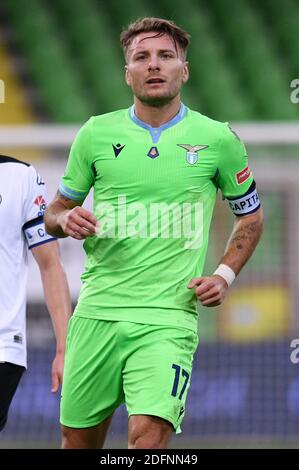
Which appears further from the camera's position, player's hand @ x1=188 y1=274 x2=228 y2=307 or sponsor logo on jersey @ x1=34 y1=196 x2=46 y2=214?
sponsor logo on jersey @ x1=34 y1=196 x2=46 y2=214

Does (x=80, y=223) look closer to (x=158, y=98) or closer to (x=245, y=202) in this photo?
(x=158, y=98)

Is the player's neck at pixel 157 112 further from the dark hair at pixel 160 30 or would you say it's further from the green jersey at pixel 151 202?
the dark hair at pixel 160 30

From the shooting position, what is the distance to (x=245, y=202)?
5.00m

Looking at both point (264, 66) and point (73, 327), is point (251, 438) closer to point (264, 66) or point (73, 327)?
point (73, 327)

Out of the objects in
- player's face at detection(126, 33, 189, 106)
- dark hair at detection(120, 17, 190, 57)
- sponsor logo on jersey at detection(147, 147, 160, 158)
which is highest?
dark hair at detection(120, 17, 190, 57)

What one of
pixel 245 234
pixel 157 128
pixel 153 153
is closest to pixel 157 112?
pixel 157 128

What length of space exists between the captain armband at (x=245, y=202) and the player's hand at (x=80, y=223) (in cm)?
76

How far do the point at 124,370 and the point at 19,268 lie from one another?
688 millimetres

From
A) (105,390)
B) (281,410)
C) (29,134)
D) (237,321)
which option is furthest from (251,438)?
(105,390)

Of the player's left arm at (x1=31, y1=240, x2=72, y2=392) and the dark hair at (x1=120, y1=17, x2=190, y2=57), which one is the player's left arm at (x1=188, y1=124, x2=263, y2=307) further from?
the player's left arm at (x1=31, y1=240, x2=72, y2=392)

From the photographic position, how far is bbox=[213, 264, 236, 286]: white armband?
4805 millimetres

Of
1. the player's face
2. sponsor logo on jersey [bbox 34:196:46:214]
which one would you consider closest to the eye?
the player's face

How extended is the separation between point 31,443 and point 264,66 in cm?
692

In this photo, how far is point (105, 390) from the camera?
4852 millimetres
